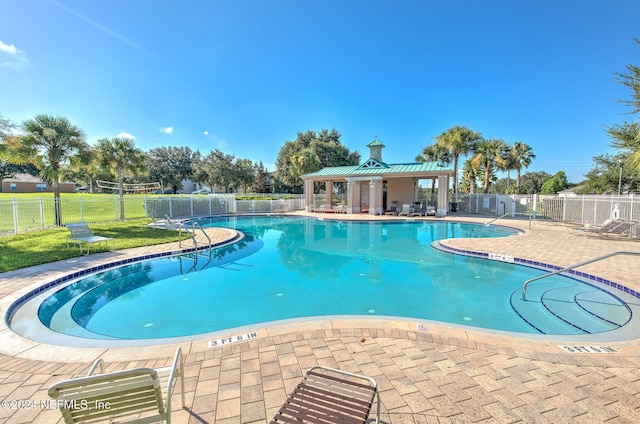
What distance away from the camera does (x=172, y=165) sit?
50062 millimetres

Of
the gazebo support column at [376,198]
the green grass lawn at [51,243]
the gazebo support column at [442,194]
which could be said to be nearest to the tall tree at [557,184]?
the gazebo support column at [442,194]

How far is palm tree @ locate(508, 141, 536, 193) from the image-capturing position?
25516mm

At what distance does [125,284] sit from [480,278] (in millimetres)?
9311

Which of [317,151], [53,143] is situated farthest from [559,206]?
[53,143]

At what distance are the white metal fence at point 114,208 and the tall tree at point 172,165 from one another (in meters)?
28.0

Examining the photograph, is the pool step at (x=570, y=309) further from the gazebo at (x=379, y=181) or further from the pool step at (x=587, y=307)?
the gazebo at (x=379, y=181)

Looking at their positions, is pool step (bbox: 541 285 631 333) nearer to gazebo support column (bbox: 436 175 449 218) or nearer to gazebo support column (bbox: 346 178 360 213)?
gazebo support column (bbox: 436 175 449 218)

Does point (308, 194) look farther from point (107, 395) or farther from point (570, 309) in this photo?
point (107, 395)

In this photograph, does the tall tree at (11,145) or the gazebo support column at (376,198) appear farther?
the gazebo support column at (376,198)

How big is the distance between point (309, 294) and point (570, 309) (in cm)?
536

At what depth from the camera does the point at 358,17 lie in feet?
43.0

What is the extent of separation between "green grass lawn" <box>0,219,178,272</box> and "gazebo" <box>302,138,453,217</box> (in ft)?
46.1

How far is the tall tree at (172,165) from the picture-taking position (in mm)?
A: 48281

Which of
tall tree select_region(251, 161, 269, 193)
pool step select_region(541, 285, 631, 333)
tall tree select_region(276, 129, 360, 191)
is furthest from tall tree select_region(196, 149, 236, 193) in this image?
pool step select_region(541, 285, 631, 333)
